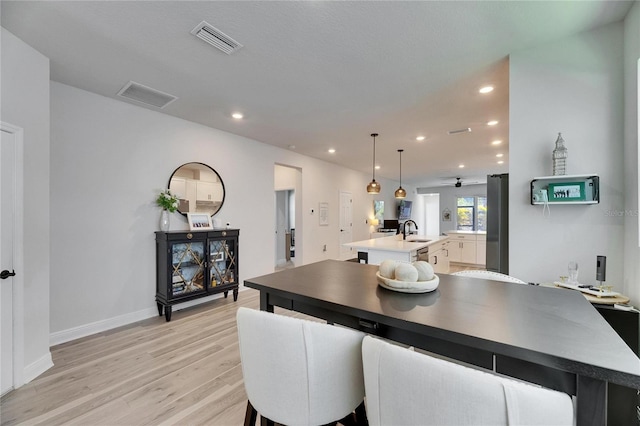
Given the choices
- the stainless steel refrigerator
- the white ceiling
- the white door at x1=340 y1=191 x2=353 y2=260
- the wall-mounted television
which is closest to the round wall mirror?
the white ceiling

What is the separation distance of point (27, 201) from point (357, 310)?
9.04 feet

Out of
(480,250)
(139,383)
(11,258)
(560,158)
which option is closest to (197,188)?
(11,258)

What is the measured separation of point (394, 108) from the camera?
11.0 feet

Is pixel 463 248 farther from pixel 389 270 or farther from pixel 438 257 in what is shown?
pixel 389 270

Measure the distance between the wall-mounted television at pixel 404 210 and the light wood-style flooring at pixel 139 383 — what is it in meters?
8.65

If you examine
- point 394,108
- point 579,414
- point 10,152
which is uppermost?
point 394,108

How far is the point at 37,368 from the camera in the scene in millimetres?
2189

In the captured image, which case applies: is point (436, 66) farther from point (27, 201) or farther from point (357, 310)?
point (27, 201)

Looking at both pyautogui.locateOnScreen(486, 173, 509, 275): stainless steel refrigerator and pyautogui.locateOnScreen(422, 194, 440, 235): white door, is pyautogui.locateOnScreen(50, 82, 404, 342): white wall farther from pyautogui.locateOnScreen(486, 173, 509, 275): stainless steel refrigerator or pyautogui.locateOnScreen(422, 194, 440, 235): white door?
pyautogui.locateOnScreen(422, 194, 440, 235): white door

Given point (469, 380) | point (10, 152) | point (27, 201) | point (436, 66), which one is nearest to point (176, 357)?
point (27, 201)

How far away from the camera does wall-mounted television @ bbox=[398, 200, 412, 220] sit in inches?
414

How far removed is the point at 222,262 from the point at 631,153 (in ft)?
13.9

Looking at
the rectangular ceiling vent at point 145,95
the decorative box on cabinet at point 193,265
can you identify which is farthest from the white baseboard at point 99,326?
the rectangular ceiling vent at point 145,95

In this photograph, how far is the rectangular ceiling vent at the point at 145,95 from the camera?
111 inches
